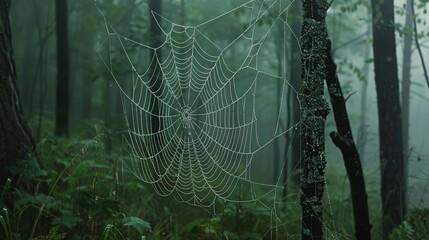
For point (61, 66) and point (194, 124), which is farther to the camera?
point (61, 66)

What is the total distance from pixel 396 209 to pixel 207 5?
54.0ft

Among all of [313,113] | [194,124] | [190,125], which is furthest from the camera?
[194,124]

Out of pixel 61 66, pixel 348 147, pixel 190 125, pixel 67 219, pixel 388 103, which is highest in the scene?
pixel 61 66

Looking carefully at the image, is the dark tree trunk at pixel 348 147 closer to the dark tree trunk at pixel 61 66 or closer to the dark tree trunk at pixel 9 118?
the dark tree trunk at pixel 9 118

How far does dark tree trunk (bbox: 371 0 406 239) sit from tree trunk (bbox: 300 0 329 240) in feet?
10.2

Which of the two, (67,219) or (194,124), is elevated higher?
(194,124)

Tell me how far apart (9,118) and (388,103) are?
4.39m

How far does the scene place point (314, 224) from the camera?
120 inches

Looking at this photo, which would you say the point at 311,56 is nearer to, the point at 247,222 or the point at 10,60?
the point at 247,222

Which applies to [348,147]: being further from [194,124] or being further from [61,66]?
[61,66]

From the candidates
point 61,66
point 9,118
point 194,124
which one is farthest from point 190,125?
point 61,66

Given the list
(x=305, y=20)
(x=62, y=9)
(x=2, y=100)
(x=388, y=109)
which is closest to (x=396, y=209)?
(x=388, y=109)

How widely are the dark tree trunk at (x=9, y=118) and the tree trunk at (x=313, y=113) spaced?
2.59 metres

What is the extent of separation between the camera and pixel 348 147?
3.48 m
